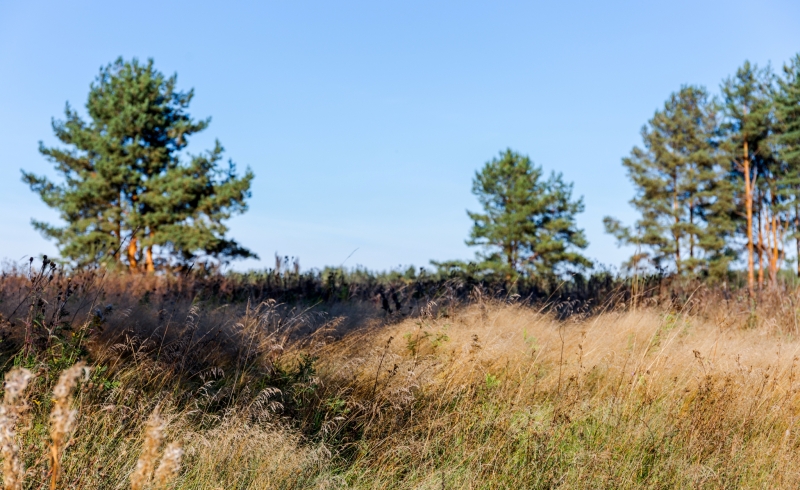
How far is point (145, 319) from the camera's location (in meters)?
5.66

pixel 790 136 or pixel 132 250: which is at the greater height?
pixel 790 136

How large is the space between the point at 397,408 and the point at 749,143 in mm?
31825

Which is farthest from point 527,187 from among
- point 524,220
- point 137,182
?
point 137,182

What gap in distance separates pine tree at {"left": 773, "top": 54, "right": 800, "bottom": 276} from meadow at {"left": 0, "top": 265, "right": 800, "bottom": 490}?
25.0 meters

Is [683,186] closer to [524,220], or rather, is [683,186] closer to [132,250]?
[524,220]

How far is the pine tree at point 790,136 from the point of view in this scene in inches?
1047

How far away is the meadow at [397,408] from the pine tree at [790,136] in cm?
2502

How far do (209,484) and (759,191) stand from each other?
33.2 m

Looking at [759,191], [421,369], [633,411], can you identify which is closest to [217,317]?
[421,369]

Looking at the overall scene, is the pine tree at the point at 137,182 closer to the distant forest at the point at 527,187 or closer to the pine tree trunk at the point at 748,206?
the distant forest at the point at 527,187

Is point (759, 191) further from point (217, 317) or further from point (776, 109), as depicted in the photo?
point (217, 317)

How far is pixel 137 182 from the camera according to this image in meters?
21.0

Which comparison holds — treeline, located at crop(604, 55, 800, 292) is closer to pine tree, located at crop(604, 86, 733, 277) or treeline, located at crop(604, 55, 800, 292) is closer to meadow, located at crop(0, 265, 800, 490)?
pine tree, located at crop(604, 86, 733, 277)

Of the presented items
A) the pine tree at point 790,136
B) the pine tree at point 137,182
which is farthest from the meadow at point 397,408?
the pine tree at point 790,136
